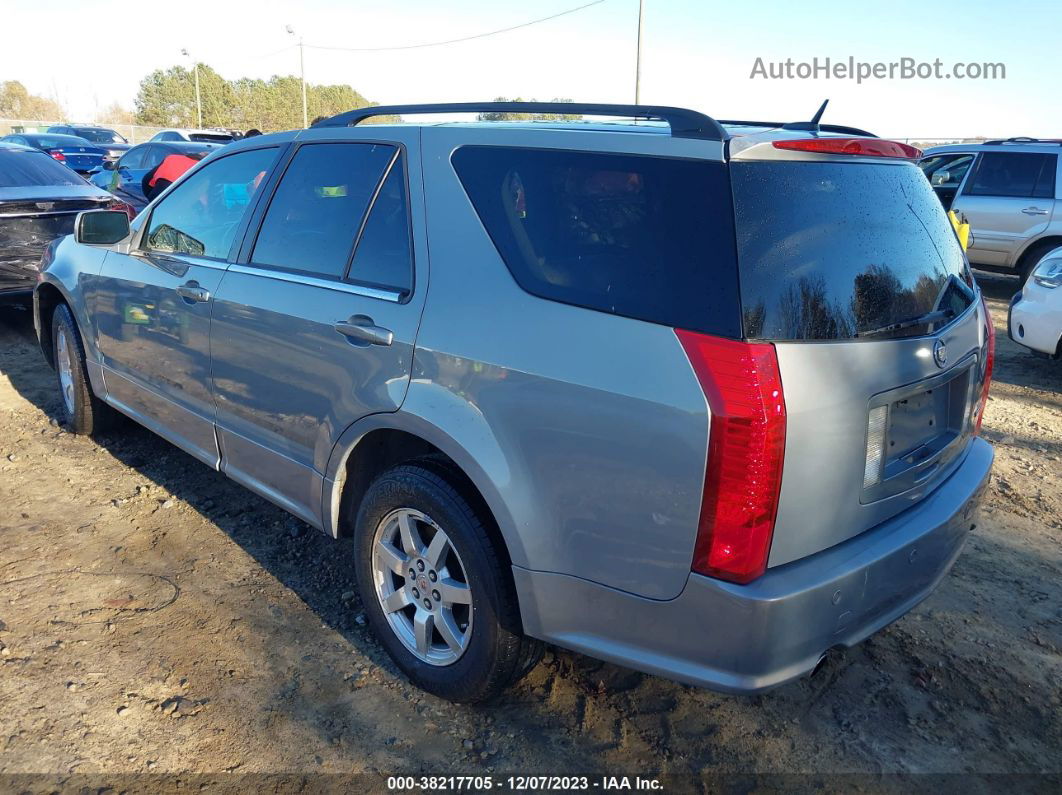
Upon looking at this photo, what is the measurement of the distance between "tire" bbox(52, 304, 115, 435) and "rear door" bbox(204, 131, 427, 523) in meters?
1.78

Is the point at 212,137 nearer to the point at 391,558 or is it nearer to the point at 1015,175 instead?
the point at 1015,175

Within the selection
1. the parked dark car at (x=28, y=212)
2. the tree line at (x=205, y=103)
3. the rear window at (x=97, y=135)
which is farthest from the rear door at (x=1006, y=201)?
the tree line at (x=205, y=103)

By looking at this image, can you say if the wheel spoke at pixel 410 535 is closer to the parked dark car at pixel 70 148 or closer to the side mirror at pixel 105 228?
the side mirror at pixel 105 228

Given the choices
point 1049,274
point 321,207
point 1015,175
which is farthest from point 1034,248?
point 321,207

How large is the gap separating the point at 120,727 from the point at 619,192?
7.36ft

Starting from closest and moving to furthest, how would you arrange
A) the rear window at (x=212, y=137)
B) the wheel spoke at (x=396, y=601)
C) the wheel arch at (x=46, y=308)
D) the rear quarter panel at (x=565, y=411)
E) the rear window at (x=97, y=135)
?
the rear quarter panel at (x=565, y=411)
the wheel spoke at (x=396, y=601)
the wheel arch at (x=46, y=308)
the rear window at (x=212, y=137)
the rear window at (x=97, y=135)

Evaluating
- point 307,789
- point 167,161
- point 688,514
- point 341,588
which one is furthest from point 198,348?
point 167,161

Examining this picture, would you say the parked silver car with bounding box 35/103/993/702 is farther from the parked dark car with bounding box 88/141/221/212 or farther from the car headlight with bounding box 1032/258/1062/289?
the parked dark car with bounding box 88/141/221/212

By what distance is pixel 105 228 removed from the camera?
424 centimetres

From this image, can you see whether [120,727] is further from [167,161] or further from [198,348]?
[167,161]

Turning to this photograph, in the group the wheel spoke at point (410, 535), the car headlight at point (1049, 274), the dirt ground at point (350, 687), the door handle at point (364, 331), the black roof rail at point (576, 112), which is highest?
the black roof rail at point (576, 112)

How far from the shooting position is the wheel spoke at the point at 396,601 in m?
2.81

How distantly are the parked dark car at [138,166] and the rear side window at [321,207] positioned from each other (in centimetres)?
870

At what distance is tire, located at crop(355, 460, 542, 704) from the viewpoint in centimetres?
243
